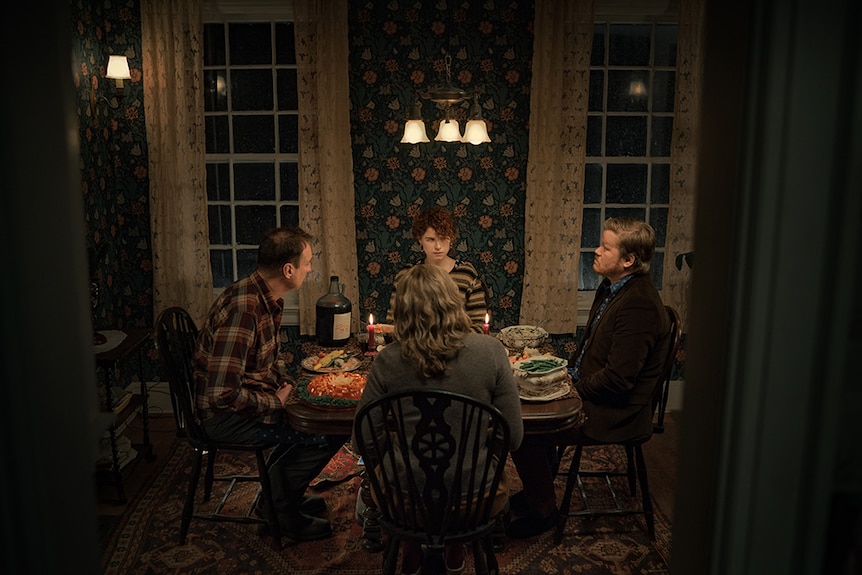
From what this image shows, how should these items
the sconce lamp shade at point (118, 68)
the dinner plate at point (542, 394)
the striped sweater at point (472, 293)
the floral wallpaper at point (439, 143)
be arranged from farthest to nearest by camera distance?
1. the floral wallpaper at point (439, 143)
2. the sconce lamp shade at point (118, 68)
3. the striped sweater at point (472, 293)
4. the dinner plate at point (542, 394)

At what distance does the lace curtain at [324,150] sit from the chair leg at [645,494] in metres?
2.10

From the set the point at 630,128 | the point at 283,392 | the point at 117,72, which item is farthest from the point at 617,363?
the point at 117,72

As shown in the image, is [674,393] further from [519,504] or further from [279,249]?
[279,249]

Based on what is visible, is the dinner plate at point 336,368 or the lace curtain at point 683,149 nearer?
the dinner plate at point 336,368

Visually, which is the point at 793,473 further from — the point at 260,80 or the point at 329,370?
the point at 260,80

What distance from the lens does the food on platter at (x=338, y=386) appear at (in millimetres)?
2641

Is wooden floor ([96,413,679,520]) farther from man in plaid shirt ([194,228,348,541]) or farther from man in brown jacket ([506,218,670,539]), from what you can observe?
man in plaid shirt ([194,228,348,541])

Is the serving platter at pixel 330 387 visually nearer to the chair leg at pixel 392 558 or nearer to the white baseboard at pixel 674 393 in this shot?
the chair leg at pixel 392 558

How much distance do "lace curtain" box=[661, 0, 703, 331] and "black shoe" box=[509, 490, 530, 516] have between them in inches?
64.9

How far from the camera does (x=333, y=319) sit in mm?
3396

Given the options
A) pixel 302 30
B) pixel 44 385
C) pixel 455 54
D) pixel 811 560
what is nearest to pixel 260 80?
pixel 302 30

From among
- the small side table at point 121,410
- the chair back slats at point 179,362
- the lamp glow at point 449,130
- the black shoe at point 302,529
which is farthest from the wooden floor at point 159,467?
the lamp glow at point 449,130

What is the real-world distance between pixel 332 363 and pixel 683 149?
2.75m

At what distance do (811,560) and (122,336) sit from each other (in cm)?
350
